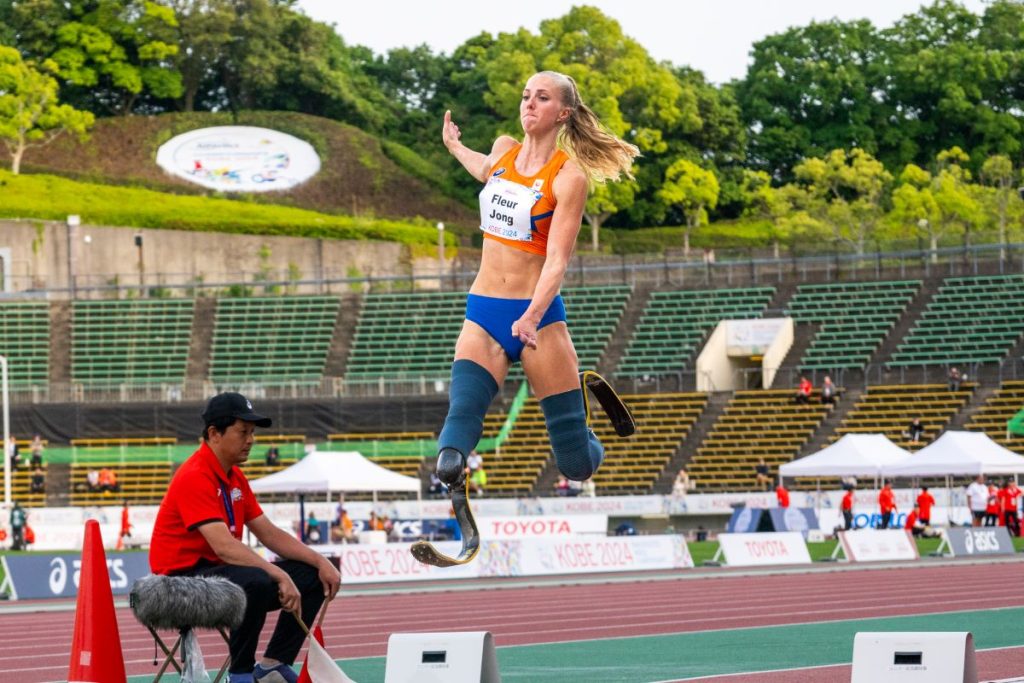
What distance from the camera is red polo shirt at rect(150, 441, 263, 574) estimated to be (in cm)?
816

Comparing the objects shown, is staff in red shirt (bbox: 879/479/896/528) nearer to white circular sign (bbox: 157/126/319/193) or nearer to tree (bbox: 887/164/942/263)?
tree (bbox: 887/164/942/263)

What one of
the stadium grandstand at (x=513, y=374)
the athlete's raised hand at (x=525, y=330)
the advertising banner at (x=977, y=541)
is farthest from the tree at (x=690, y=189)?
the athlete's raised hand at (x=525, y=330)

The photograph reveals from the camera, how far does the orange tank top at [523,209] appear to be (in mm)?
8336

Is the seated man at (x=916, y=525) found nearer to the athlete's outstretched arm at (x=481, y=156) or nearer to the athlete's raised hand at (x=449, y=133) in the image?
the athlete's raised hand at (x=449, y=133)

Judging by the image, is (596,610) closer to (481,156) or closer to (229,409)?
(481,156)

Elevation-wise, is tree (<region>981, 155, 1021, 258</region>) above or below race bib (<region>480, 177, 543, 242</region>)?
below

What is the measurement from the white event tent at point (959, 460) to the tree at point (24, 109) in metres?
54.8

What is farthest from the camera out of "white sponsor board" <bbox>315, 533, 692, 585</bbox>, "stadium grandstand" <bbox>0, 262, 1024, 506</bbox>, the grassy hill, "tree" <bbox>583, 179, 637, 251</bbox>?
the grassy hill

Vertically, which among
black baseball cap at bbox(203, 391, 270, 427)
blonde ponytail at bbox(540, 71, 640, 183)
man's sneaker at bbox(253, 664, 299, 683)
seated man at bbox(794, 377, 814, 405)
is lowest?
seated man at bbox(794, 377, 814, 405)

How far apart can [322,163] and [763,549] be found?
60.9 metres

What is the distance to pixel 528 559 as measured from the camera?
27562 millimetres

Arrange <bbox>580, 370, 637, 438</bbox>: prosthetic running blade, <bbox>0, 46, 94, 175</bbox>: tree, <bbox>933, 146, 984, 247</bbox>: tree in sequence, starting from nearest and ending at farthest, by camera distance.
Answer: <bbox>580, 370, 637, 438</bbox>: prosthetic running blade
<bbox>933, 146, 984, 247</bbox>: tree
<bbox>0, 46, 94, 175</bbox>: tree

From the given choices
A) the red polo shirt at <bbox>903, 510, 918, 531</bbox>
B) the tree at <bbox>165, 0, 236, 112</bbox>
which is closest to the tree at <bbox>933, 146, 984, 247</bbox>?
the tree at <bbox>165, 0, 236, 112</bbox>

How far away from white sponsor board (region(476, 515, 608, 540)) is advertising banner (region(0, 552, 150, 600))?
13.2 metres
